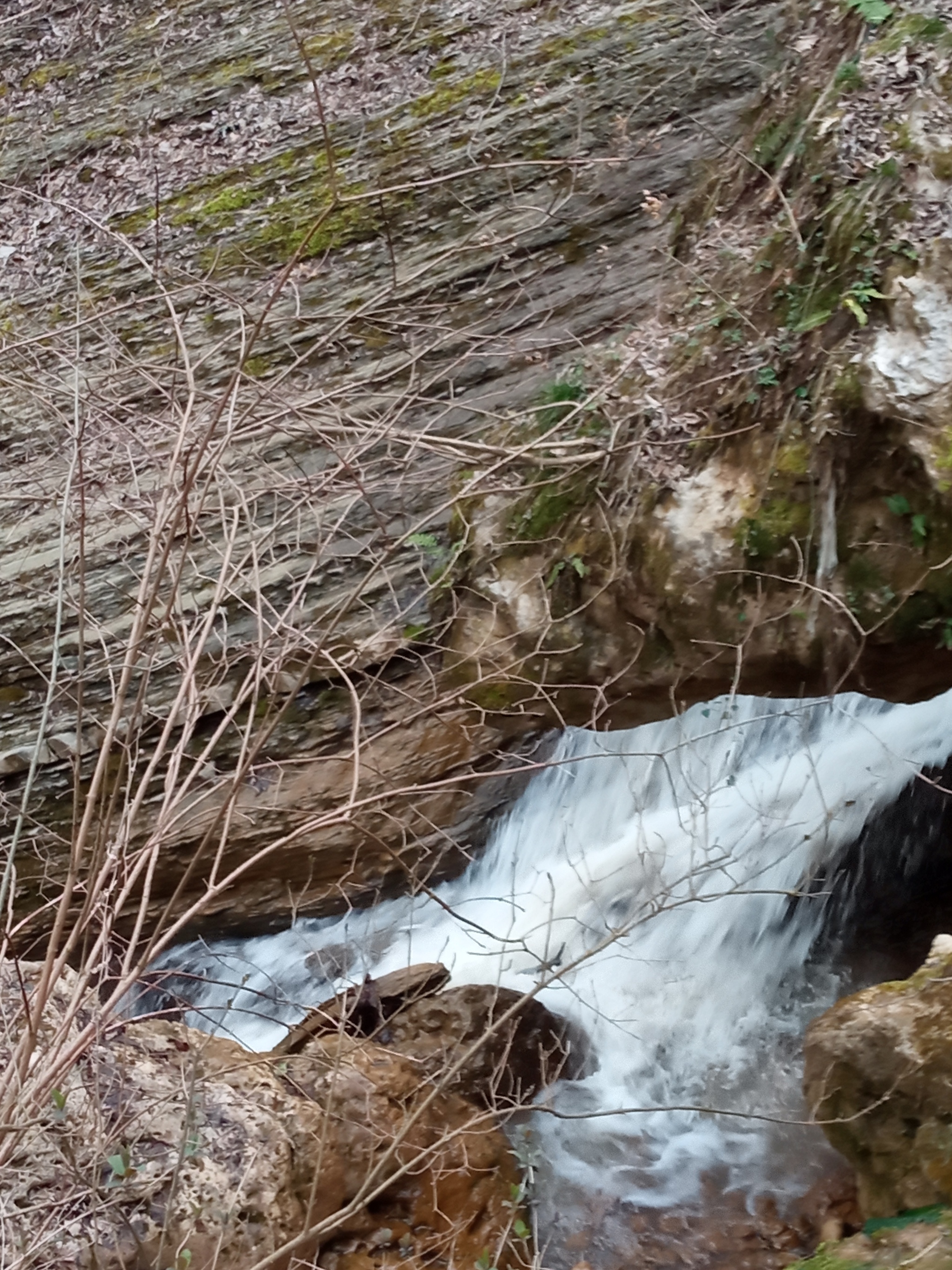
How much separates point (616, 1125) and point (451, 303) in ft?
16.6

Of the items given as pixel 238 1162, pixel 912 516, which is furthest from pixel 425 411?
pixel 238 1162

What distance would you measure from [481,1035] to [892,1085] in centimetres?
204

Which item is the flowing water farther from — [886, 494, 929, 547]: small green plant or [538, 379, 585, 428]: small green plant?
[538, 379, 585, 428]: small green plant

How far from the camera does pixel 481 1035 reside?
4922 millimetres

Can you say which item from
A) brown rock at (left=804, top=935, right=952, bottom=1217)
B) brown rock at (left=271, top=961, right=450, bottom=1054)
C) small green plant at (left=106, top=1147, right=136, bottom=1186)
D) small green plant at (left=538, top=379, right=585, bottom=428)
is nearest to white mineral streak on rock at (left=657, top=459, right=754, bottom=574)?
small green plant at (left=538, top=379, right=585, bottom=428)

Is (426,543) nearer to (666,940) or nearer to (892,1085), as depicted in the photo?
(666,940)

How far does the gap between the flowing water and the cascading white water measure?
0.5 inches

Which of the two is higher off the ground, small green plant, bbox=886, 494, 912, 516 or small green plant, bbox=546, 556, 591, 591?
small green plant, bbox=886, 494, 912, 516

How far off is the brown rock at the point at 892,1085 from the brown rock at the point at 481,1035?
149 centimetres

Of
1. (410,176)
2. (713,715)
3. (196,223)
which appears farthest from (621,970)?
(196,223)

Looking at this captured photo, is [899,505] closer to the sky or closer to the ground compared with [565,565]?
closer to the sky

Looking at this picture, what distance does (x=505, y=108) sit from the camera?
21.7ft

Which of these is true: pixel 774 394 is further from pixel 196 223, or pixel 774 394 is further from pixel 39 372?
pixel 196 223

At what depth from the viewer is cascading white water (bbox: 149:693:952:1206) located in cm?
493
